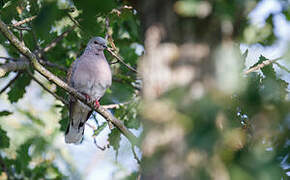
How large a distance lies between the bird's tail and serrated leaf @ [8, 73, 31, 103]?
70 centimetres

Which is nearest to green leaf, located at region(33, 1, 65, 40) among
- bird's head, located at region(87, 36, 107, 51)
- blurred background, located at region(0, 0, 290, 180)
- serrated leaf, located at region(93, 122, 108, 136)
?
blurred background, located at region(0, 0, 290, 180)

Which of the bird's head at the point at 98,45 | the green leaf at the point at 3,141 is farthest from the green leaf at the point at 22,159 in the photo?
the bird's head at the point at 98,45

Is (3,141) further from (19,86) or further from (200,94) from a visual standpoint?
(200,94)

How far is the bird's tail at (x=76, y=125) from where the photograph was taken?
5.32 meters

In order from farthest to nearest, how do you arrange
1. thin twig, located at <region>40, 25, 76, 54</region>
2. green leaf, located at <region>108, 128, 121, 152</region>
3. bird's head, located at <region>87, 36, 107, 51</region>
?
bird's head, located at <region>87, 36, 107, 51</region> < thin twig, located at <region>40, 25, 76, 54</region> < green leaf, located at <region>108, 128, 121, 152</region>

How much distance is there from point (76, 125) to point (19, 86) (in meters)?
0.97

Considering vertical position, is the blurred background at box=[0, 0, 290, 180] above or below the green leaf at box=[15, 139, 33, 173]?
above

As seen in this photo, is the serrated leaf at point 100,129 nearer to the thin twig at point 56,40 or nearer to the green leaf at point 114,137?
the green leaf at point 114,137

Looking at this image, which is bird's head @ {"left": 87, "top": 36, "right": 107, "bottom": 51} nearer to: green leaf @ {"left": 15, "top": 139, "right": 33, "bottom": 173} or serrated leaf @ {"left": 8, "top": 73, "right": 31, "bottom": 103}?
serrated leaf @ {"left": 8, "top": 73, "right": 31, "bottom": 103}

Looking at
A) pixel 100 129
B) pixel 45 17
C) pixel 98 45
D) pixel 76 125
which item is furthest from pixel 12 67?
pixel 45 17

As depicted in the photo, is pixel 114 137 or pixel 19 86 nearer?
pixel 114 137

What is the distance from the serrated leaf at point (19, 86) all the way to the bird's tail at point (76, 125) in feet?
2.30

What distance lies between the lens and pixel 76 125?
5418 millimetres

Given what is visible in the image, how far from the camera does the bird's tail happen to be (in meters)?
5.32
